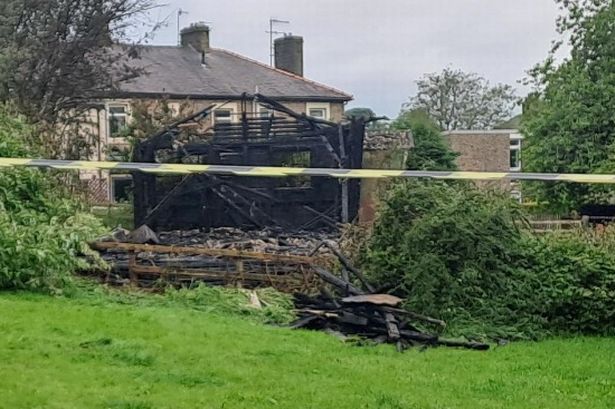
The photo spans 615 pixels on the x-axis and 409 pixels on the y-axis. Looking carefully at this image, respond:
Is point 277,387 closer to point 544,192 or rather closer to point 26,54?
point 26,54

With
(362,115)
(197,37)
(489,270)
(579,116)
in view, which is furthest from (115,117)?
(489,270)

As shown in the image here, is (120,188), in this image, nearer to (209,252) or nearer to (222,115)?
(222,115)

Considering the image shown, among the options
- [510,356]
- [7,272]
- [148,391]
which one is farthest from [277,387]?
[7,272]

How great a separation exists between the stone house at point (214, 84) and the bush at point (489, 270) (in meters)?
20.6

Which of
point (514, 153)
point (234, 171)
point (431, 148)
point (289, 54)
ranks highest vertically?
point (289, 54)

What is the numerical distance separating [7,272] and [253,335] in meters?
3.66

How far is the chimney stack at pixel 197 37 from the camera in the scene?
38719mm

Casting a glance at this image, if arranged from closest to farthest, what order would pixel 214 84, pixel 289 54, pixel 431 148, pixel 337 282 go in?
pixel 337 282 < pixel 431 148 < pixel 214 84 < pixel 289 54

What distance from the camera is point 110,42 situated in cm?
2489

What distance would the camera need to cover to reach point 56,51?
926 inches

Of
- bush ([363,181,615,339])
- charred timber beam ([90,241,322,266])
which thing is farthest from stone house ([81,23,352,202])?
bush ([363,181,615,339])

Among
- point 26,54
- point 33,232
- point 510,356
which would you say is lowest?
point 510,356

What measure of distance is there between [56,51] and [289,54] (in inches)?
699

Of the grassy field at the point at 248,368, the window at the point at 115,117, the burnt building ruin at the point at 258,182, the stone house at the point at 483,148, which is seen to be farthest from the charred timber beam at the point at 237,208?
the stone house at the point at 483,148
